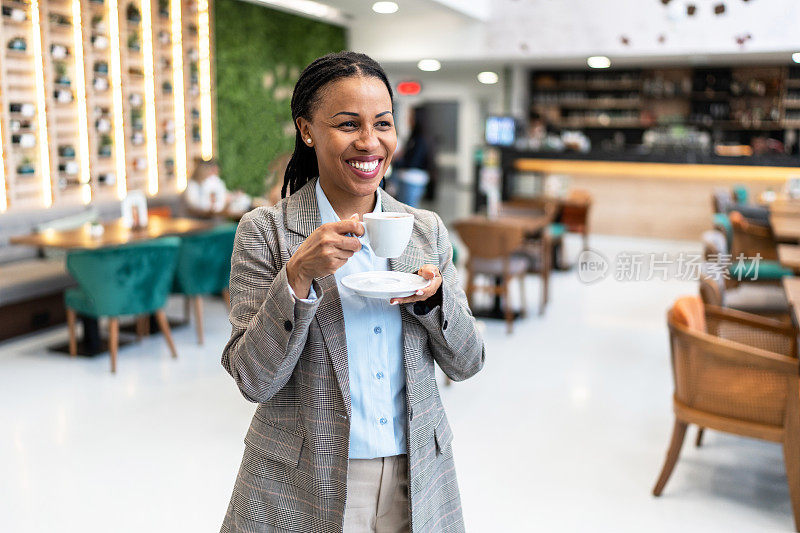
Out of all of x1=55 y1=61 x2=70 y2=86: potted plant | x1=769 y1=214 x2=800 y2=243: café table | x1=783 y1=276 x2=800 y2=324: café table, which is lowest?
x1=783 y1=276 x2=800 y2=324: café table

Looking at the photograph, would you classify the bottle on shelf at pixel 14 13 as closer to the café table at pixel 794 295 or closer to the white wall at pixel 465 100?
the café table at pixel 794 295

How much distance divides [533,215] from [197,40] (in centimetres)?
447

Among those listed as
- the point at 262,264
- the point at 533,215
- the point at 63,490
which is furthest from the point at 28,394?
the point at 533,215

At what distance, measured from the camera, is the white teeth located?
46.7 inches

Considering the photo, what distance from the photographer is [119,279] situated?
468 cm

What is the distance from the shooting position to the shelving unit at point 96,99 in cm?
636

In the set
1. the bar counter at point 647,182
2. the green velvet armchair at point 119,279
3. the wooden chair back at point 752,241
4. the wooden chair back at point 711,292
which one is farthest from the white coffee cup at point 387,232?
the bar counter at point 647,182

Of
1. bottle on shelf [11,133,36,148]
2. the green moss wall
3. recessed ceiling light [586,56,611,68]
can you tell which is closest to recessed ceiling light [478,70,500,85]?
recessed ceiling light [586,56,611,68]

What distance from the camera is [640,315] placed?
253 inches

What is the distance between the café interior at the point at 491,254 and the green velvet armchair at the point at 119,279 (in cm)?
2

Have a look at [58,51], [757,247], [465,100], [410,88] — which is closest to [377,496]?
[757,247]

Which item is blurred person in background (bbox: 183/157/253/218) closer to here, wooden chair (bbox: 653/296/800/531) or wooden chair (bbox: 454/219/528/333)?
wooden chair (bbox: 454/219/528/333)

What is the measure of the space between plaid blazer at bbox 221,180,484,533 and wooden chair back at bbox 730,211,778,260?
16.3 ft

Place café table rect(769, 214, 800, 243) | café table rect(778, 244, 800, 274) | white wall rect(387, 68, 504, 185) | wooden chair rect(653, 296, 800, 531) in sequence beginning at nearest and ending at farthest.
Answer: wooden chair rect(653, 296, 800, 531)
café table rect(778, 244, 800, 274)
café table rect(769, 214, 800, 243)
white wall rect(387, 68, 504, 185)
